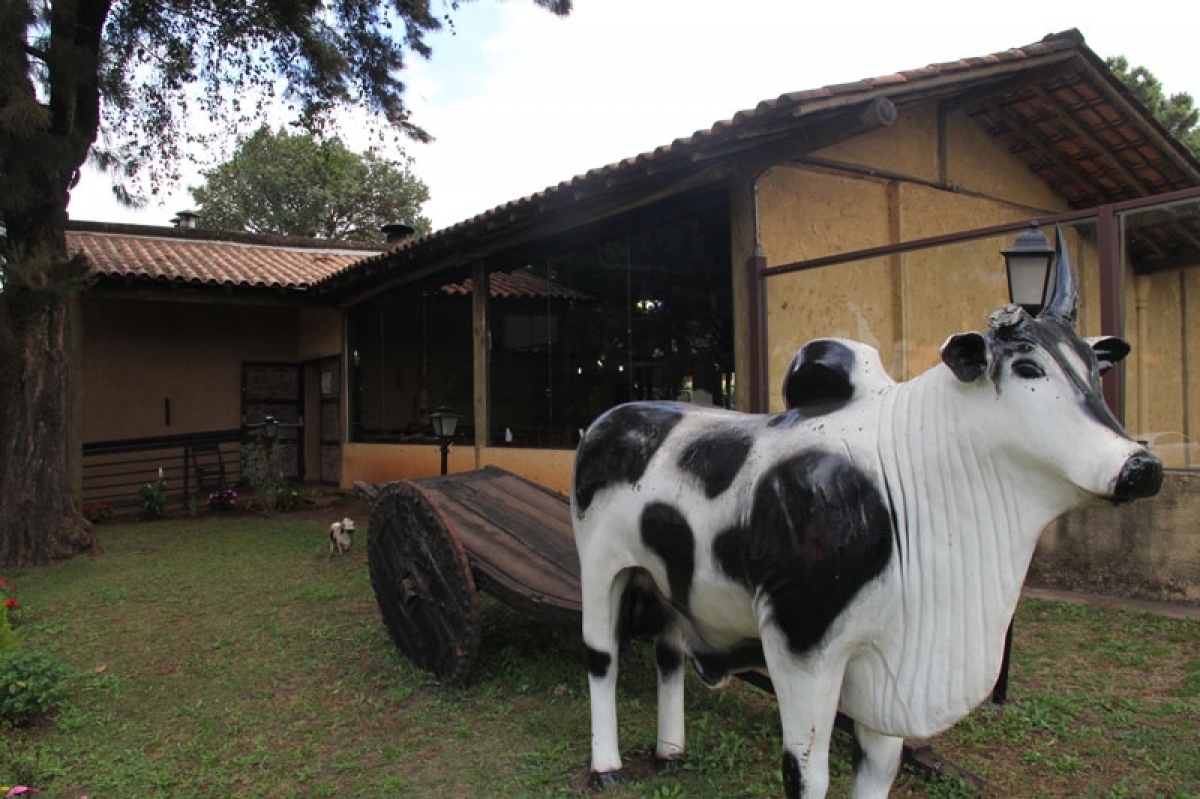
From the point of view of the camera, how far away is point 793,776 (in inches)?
74.4

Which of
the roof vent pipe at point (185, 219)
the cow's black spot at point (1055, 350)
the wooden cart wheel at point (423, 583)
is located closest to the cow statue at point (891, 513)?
the cow's black spot at point (1055, 350)

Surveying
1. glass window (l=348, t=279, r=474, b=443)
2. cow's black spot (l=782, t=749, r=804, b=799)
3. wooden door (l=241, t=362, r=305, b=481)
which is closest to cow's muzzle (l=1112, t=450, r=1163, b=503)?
cow's black spot (l=782, t=749, r=804, b=799)

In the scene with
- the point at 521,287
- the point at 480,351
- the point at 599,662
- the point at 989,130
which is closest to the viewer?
the point at 599,662

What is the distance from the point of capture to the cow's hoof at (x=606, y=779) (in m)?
2.74

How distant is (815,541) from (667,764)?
146 centimetres

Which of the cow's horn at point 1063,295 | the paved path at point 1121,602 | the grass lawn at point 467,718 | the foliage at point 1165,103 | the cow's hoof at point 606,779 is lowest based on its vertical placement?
the grass lawn at point 467,718

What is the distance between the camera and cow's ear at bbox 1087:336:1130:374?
5.78ft

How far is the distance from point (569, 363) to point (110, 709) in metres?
5.03

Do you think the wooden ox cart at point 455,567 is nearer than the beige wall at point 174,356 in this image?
Yes

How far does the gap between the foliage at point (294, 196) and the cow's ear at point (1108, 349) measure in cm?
2773

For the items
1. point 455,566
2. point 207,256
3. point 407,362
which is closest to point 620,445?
point 455,566

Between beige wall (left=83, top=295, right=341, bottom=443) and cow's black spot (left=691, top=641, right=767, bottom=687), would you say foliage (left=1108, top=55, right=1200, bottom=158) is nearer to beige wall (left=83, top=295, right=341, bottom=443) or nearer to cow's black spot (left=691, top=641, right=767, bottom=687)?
beige wall (left=83, top=295, right=341, bottom=443)

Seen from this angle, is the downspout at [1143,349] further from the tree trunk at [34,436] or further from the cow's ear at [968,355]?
the tree trunk at [34,436]

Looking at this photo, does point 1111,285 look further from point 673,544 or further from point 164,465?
point 164,465
